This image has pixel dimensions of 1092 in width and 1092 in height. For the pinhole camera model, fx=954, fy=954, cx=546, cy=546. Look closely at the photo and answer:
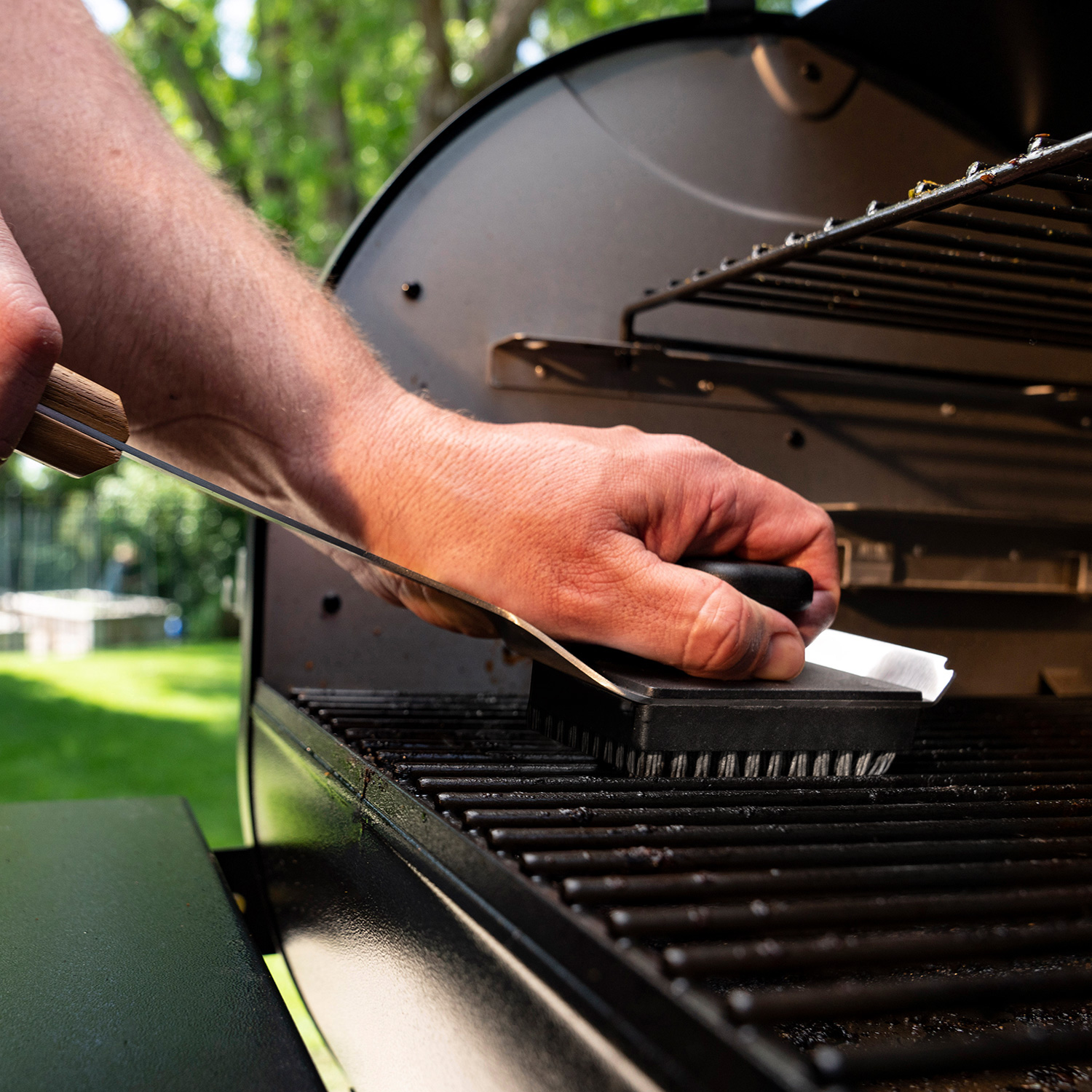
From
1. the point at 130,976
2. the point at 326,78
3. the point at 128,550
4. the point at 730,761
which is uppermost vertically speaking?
the point at 326,78

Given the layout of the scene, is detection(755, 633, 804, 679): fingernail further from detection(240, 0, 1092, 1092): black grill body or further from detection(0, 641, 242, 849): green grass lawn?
detection(0, 641, 242, 849): green grass lawn

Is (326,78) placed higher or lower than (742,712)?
higher

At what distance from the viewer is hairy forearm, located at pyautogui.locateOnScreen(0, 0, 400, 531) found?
35.7 inches

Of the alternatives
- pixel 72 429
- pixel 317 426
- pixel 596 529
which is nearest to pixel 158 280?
pixel 317 426

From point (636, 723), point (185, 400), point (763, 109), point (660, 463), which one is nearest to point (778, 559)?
point (660, 463)

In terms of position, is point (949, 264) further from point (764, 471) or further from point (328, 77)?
point (328, 77)

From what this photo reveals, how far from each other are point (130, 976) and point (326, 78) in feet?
22.2

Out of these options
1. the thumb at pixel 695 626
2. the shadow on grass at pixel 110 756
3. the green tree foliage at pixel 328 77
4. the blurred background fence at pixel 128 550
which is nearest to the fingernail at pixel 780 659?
the thumb at pixel 695 626

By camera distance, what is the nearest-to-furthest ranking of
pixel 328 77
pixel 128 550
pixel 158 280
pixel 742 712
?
pixel 742 712, pixel 158 280, pixel 328 77, pixel 128 550

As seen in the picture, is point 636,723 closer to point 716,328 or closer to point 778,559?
point 778,559

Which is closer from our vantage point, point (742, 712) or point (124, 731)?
point (742, 712)

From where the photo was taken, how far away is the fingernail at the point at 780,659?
32.5 inches

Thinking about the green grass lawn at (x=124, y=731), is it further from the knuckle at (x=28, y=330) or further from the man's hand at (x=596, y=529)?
the knuckle at (x=28, y=330)

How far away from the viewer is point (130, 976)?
0.67 metres
